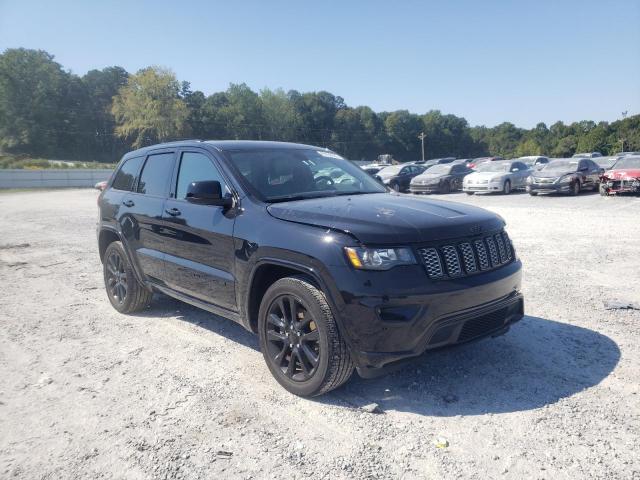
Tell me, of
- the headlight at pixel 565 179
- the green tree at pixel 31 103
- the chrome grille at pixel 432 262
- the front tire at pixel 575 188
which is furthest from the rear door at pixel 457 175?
the green tree at pixel 31 103

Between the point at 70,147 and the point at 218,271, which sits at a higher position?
the point at 70,147

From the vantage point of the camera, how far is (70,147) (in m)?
82.6

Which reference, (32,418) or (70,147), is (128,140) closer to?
(70,147)

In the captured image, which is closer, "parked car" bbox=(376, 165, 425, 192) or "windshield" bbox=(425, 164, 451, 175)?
"windshield" bbox=(425, 164, 451, 175)

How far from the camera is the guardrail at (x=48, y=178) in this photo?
38156 mm

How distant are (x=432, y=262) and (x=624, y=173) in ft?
58.1

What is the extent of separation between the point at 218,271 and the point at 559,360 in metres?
2.86

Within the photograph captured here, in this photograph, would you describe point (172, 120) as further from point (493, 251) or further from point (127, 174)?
point (493, 251)

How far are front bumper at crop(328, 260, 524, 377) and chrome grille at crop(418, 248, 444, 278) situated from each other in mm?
56

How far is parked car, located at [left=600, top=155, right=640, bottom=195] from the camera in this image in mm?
17344

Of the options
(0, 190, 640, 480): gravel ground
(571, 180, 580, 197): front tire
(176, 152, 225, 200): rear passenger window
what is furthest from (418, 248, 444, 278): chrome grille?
(571, 180, 580, 197): front tire

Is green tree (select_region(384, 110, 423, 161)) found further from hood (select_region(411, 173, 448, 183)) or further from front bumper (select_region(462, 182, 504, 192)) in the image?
front bumper (select_region(462, 182, 504, 192))

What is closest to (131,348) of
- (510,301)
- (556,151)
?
(510,301)

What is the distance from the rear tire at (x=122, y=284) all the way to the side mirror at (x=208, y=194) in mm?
1949
